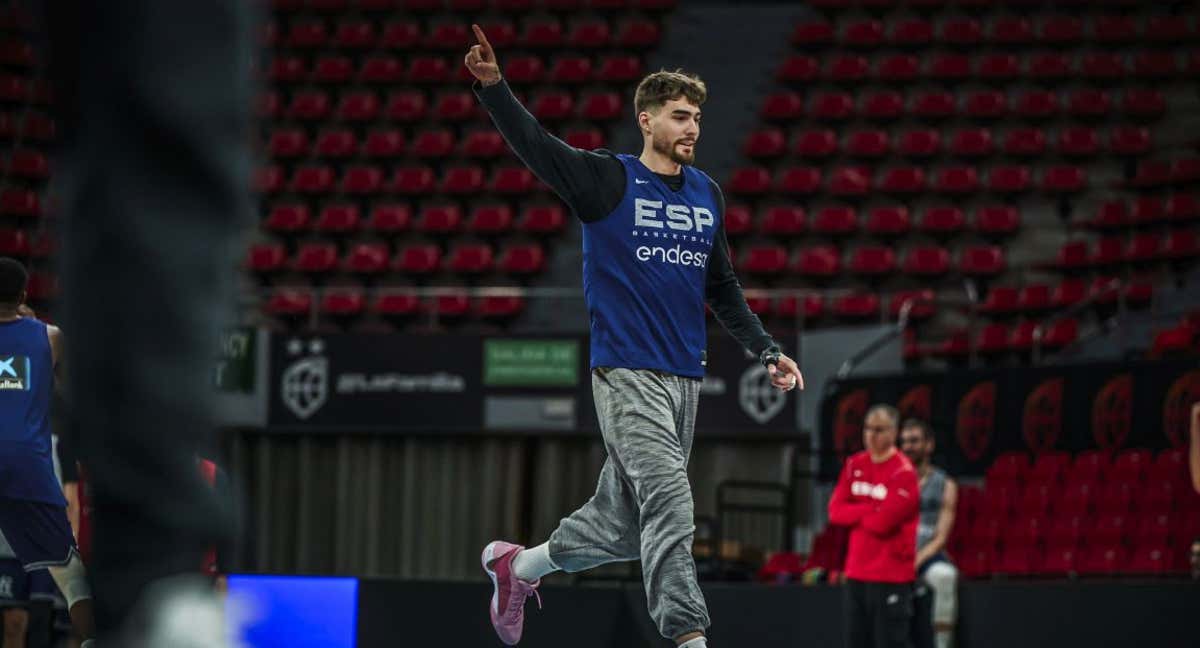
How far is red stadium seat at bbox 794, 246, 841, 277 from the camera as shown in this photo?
18.2 meters

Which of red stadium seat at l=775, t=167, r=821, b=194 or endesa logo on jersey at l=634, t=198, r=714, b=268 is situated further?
red stadium seat at l=775, t=167, r=821, b=194

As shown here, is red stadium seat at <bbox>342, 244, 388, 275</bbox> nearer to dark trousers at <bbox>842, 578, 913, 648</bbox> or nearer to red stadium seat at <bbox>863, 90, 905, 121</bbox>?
red stadium seat at <bbox>863, 90, 905, 121</bbox>

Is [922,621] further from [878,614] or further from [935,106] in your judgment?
[935,106]

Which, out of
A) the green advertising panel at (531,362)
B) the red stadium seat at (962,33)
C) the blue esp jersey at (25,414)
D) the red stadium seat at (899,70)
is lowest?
the blue esp jersey at (25,414)

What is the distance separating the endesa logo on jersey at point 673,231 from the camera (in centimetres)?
488

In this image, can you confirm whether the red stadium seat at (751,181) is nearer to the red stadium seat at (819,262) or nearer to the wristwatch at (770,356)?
the red stadium seat at (819,262)

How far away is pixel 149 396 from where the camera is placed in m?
1.13

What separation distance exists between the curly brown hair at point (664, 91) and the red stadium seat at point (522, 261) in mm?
14225

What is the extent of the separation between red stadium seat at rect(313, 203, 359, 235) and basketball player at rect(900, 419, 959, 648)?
11736mm

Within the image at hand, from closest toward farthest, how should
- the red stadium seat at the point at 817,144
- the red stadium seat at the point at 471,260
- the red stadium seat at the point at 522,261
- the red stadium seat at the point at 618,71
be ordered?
the red stadium seat at the point at 471,260, the red stadium seat at the point at 522,261, the red stadium seat at the point at 817,144, the red stadium seat at the point at 618,71

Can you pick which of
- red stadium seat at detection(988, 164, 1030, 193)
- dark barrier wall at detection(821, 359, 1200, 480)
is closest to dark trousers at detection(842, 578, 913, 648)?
dark barrier wall at detection(821, 359, 1200, 480)

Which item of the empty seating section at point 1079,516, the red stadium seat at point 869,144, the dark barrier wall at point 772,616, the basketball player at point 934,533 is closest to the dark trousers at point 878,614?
the dark barrier wall at point 772,616

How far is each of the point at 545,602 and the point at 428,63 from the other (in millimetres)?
16053

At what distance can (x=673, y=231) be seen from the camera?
194 inches
